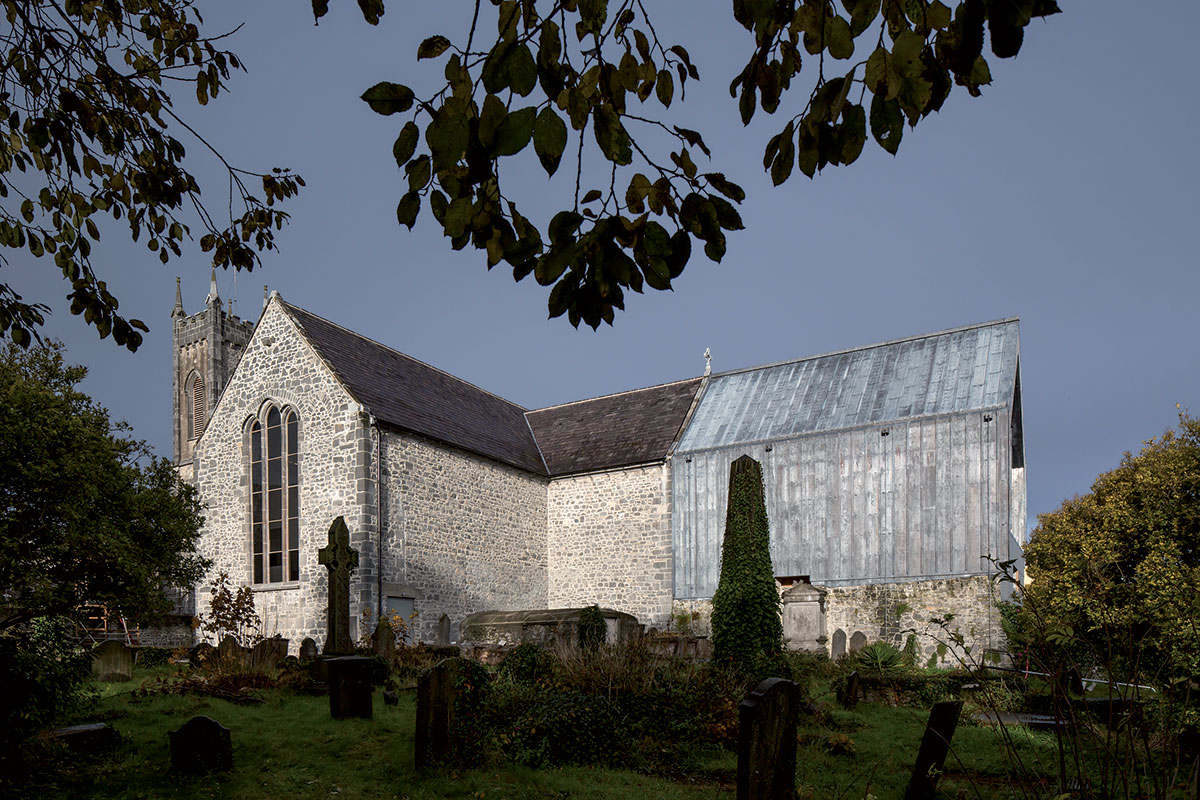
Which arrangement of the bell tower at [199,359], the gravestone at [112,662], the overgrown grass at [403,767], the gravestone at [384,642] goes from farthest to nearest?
the bell tower at [199,359] < the gravestone at [384,642] < the gravestone at [112,662] < the overgrown grass at [403,767]

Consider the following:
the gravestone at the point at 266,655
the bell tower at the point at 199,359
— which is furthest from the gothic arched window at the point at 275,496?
the bell tower at the point at 199,359

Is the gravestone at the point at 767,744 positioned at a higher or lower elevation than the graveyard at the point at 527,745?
higher

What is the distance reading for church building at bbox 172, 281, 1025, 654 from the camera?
19.2 metres

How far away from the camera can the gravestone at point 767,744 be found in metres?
5.18

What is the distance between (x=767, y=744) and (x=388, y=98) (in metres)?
4.48

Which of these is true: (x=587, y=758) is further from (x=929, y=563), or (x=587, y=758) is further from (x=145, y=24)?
(x=929, y=563)

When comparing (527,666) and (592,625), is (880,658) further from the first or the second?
(527,666)

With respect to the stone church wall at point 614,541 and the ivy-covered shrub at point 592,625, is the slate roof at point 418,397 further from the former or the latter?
the ivy-covered shrub at point 592,625

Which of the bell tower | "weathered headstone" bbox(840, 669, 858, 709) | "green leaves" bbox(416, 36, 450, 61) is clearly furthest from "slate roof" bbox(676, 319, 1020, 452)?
the bell tower

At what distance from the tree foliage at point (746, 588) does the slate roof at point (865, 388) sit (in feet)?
22.5

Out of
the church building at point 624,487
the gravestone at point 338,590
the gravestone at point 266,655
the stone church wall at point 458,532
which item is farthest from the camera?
the stone church wall at point 458,532

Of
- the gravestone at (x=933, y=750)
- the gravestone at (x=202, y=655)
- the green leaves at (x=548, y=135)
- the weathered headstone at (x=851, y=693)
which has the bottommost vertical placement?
the weathered headstone at (x=851, y=693)

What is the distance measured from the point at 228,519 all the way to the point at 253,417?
9.32 ft

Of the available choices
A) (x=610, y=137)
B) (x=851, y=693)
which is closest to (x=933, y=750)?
(x=610, y=137)
